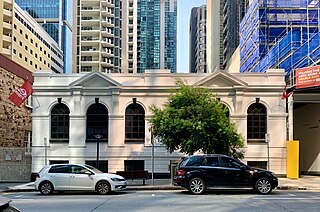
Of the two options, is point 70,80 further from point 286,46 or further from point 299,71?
point 286,46

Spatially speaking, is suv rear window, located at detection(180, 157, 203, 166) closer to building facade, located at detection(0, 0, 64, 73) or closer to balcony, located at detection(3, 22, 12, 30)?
building facade, located at detection(0, 0, 64, 73)

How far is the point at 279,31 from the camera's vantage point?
144ft

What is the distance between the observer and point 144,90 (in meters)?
27.8

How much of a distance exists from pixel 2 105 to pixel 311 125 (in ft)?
75.9

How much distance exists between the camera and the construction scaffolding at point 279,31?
115 ft

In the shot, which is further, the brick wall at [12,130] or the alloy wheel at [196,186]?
the brick wall at [12,130]

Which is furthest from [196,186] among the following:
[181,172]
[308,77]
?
[308,77]

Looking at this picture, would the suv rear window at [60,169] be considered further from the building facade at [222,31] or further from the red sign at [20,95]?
the building facade at [222,31]

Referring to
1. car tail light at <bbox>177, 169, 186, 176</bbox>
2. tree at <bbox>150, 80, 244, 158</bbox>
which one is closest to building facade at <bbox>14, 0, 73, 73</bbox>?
tree at <bbox>150, 80, 244, 158</bbox>

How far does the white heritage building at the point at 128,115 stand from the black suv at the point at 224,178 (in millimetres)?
8998

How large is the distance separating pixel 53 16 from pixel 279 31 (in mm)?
92593

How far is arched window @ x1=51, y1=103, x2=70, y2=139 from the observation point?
2808cm

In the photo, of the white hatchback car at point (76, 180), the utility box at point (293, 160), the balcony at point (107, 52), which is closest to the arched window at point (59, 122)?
the white hatchback car at point (76, 180)

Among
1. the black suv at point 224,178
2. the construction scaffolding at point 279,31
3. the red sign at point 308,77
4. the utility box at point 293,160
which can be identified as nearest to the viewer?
the black suv at point 224,178
